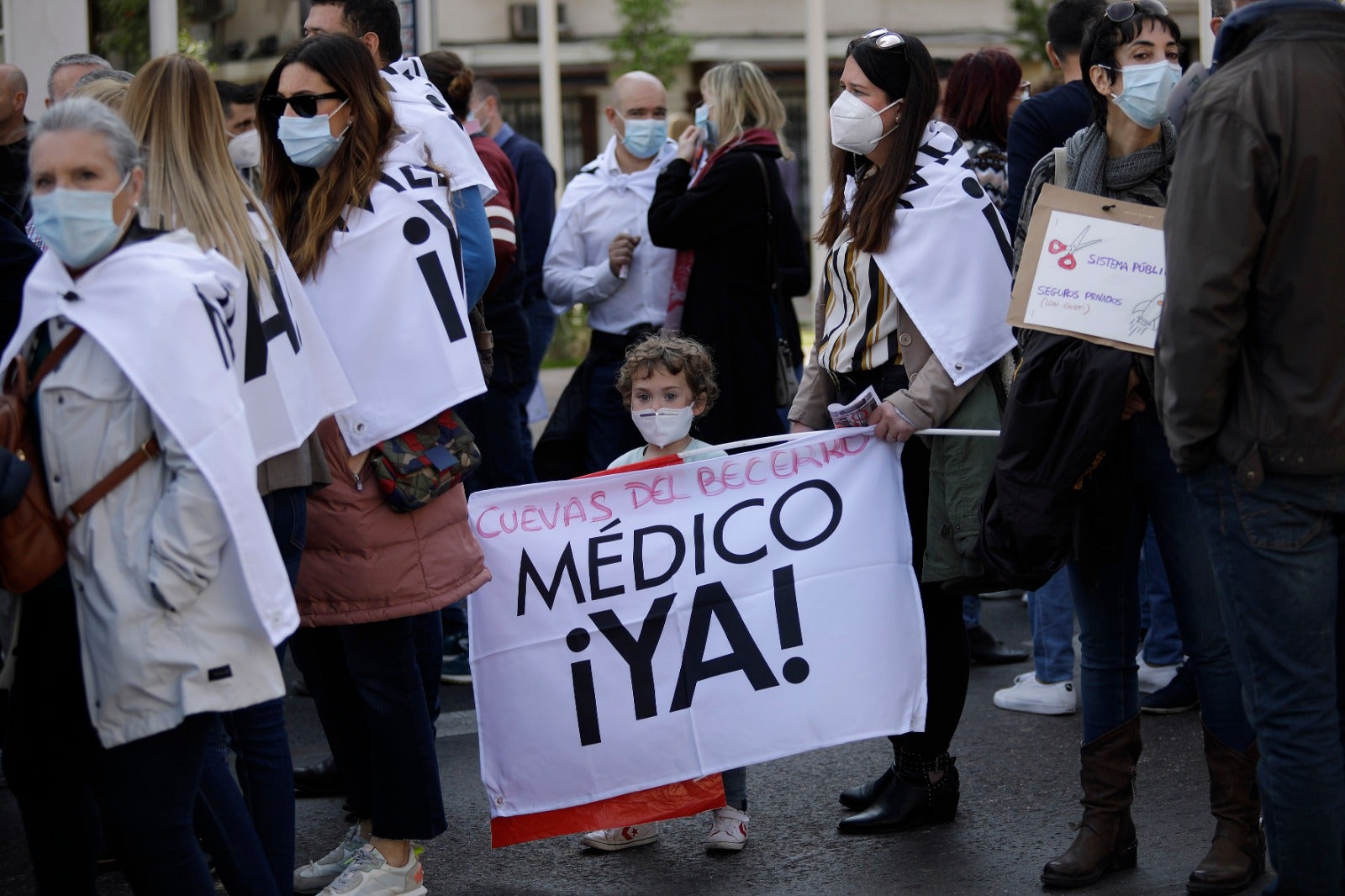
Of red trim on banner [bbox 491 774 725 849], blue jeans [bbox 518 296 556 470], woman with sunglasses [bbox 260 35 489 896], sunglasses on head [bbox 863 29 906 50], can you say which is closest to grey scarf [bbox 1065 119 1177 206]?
sunglasses on head [bbox 863 29 906 50]

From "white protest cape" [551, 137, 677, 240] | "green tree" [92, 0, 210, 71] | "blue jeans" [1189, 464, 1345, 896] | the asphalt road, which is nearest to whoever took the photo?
"blue jeans" [1189, 464, 1345, 896]

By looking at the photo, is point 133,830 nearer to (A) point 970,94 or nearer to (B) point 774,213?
(B) point 774,213

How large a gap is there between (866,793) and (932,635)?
519 mm

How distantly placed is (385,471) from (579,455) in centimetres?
278

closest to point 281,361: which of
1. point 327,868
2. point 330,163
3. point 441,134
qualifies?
point 330,163

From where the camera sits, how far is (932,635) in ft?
15.0

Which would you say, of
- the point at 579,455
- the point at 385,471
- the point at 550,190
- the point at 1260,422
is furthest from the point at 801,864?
the point at 550,190

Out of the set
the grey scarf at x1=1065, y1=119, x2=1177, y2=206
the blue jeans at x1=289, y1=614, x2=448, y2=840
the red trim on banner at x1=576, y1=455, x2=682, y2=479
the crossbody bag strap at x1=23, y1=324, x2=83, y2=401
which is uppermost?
the grey scarf at x1=1065, y1=119, x2=1177, y2=206

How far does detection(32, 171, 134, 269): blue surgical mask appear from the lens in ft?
9.97

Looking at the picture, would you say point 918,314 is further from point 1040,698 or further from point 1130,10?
point 1040,698

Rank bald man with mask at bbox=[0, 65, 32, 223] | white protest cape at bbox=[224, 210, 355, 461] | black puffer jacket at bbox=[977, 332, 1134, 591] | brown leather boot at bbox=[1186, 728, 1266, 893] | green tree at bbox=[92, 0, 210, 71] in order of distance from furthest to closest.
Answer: green tree at bbox=[92, 0, 210, 71], bald man with mask at bbox=[0, 65, 32, 223], brown leather boot at bbox=[1186, 728, 1266, 893], black puffer jacket at bbox=[977, 332, 1134, 591], white protest cape at bbox=[224, 210, 355, 461]

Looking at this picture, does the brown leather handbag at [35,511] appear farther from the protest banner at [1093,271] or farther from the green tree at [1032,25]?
the green tree at [1032,25]

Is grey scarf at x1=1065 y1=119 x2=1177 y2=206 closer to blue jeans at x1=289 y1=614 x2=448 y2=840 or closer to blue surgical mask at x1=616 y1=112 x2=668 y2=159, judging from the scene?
blue jeans at x1=289 y1=614 x2=448 y2=840

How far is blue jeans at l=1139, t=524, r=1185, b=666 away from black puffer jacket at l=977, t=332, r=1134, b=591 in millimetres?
2091
